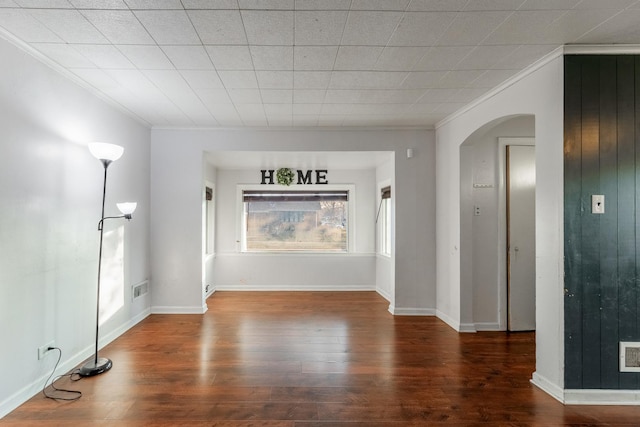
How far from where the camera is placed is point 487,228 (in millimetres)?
3871

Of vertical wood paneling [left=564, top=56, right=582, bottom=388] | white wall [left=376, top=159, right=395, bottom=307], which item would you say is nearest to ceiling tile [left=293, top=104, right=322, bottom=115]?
white wall [left=376, top=159, right=395, bottom=307]

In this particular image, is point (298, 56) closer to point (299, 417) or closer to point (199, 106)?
point (199, 106)

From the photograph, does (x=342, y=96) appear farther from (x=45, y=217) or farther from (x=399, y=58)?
(x=45, y=217)

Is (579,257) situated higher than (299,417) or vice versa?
(579,257)

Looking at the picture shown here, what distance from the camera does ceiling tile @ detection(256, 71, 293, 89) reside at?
275 centimetres

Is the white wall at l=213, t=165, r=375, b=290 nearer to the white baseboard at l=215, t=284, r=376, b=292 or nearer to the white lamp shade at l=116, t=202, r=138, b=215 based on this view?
→ the white baseboard at l=215, t=284, r=376, b=292

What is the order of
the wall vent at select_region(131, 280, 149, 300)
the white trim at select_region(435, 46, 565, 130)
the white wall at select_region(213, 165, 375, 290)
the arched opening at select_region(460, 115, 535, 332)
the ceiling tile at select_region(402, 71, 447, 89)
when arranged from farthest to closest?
the white wall at select_region(213, 165, 375, 290)
the wall vent at select_region(131, 280, 149, 300)
the arched opening at select_region(460, 115, 535, 332)
the ceiling tile at select_region(402, 71, 447, 89)
the white trim at select_region(435, 46, 565, 130)

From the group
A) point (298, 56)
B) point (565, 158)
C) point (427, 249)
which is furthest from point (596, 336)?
point (298, 56)

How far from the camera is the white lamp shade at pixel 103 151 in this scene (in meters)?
2.67

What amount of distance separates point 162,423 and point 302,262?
3.92 metres

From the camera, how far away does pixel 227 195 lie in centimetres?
602

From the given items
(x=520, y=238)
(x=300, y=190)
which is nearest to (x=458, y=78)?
(x=520, y=238)

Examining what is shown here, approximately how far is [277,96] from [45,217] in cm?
231

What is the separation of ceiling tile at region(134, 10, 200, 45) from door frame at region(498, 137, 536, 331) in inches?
139
